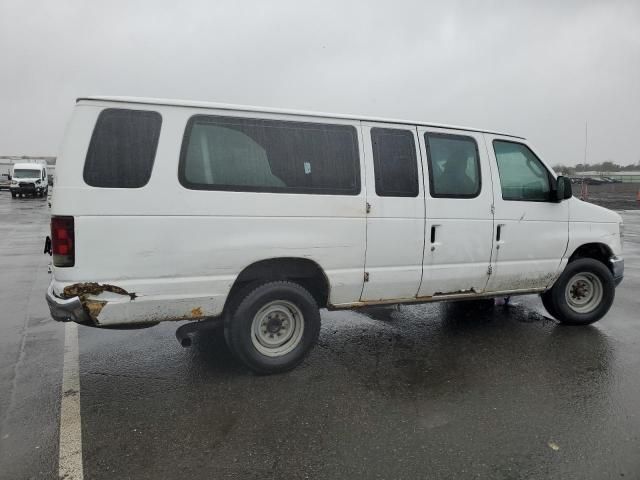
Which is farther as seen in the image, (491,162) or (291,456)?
(491,162)

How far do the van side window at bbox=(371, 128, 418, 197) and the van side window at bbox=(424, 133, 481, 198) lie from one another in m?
0.21

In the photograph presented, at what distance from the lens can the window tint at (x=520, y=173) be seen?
4.93m

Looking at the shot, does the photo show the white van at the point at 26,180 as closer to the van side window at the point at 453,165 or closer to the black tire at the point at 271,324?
the black tire at the point at 271,324

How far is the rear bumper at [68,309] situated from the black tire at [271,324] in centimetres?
108

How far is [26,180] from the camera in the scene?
113 ft

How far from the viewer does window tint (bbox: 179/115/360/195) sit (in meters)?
3.68

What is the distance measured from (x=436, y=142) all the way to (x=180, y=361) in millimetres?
3201

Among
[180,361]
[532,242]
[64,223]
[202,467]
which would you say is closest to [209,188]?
[64,223]

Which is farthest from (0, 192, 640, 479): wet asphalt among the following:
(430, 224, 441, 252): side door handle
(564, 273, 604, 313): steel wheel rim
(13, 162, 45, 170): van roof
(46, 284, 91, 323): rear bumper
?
(13, 162, 45, 170): van roof

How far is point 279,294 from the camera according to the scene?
3.97 meters

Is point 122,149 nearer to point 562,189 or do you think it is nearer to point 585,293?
point 562,189

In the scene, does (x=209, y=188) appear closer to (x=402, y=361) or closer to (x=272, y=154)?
(x=272, y=154)

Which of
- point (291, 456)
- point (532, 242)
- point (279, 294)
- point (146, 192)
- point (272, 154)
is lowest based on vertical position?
point (291, 456)

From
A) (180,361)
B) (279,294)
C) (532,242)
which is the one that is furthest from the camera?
(532,242)
